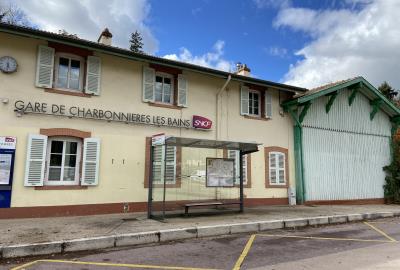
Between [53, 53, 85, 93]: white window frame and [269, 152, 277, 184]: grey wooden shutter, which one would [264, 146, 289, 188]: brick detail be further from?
[53, 53, 85, 93]: white window frame

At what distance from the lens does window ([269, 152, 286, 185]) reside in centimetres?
1404

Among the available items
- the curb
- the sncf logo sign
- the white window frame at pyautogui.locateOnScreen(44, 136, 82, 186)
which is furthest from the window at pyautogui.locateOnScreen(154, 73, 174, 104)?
the curb

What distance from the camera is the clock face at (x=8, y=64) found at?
376 inches

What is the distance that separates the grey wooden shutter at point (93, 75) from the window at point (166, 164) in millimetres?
2687

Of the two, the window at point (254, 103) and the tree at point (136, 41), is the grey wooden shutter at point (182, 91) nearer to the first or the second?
the window at point (254, 103)

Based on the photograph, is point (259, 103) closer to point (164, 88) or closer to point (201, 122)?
point (201, 122)

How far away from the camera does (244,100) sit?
13789 mm

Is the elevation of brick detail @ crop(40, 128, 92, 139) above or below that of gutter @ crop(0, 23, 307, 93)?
below

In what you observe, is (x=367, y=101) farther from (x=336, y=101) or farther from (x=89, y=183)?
(x=89, y=183)

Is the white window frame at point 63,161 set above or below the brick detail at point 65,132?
below

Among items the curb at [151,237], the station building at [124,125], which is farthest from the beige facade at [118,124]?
the curb at [151,237]

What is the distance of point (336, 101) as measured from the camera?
16.2 m

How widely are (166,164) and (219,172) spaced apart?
6.08 ft

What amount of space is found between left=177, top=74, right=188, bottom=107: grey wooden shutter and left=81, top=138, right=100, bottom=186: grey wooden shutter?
3264mm
